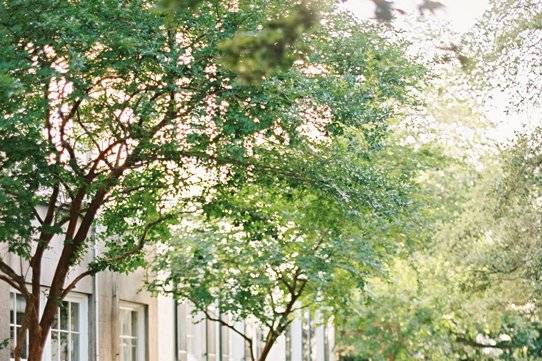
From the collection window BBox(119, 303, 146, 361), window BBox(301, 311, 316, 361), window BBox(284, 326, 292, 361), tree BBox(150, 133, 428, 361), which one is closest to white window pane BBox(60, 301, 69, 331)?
tree BBox(150, 133, 428, 361)

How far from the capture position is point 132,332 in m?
29.8

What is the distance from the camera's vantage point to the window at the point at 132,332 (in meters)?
29.0

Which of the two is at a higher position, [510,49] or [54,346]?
[510,49]

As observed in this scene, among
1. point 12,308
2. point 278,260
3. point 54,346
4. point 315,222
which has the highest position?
point 315,222

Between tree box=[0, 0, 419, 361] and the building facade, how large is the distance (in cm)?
328

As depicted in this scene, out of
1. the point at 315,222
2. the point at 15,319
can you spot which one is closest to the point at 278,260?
the point at 315,222

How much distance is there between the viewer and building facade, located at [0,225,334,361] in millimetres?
23938

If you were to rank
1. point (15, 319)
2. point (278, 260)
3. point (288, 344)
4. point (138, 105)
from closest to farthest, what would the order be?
point (138, 105) < point (15, 319) < point (278, 260) < point (288, 344)

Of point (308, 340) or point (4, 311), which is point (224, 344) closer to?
point (308, 340)

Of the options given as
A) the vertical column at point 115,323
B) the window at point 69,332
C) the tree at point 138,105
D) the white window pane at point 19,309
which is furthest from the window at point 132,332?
the tree at point 138,105

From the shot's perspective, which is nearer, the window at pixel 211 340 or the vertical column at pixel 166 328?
the vertical column at pixel 166 328

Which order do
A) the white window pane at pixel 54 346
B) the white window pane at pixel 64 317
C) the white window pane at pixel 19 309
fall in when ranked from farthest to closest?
1. the white window pane at pixel 64 317
2. the white window pane at pixel 54 346
3. the white window pane at pixel 19 309

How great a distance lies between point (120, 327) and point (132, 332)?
1155 millimetres

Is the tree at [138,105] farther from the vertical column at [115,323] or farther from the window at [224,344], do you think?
the window at [224,344]
